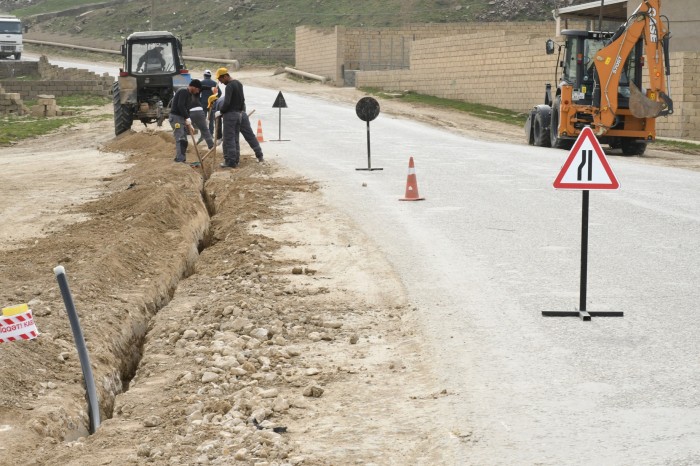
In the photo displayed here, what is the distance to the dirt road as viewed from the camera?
567 cm

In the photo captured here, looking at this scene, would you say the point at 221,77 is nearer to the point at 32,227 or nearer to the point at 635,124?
the point at 32,227

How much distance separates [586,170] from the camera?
26.3 feet

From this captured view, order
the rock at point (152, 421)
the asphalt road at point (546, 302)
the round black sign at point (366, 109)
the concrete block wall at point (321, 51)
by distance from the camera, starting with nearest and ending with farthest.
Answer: the asphalt road at point (546, 302)
the rock at point (152, 421)
the round black sign at point (366, 109)
the concrete block wall at point (321, 51)

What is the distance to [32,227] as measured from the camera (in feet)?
45.4

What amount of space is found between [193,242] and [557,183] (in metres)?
5.74

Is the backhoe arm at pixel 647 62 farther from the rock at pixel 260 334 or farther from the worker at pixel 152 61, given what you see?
the rock at pixel 260 334

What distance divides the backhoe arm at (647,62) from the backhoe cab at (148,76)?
10.6 meters

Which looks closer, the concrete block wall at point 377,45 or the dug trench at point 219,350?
the dug trench at point 219,350

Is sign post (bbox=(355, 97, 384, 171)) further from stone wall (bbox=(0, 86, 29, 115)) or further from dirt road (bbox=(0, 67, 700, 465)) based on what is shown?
stone wall (bbox=(0, 86, 29, 115))

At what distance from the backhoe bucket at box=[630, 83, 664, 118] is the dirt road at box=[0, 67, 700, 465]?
10912 mm

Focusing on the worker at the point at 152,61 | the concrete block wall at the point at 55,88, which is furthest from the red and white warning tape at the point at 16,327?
the concrete block wall at the point at 55,88

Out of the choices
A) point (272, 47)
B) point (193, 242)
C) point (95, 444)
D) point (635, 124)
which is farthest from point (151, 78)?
point (272, 47)

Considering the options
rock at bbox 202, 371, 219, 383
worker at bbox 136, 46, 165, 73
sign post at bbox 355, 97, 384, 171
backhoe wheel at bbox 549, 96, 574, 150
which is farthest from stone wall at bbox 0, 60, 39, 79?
rock at bbox 202, 371, 219, 383

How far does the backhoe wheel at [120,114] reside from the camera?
2708 cm
